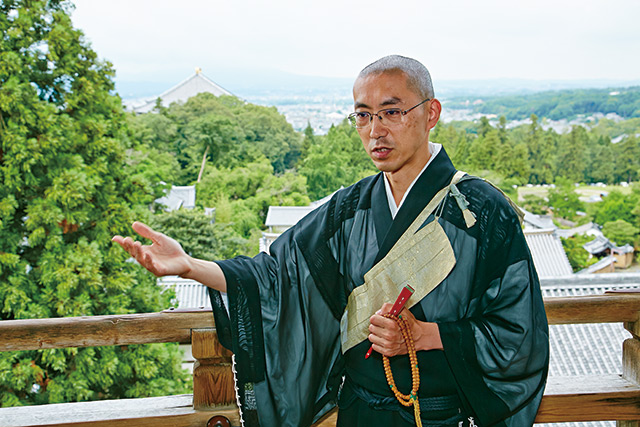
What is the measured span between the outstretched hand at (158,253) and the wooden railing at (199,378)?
0.25 metres

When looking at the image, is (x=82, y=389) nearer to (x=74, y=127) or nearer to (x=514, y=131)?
(x=74, y=127)

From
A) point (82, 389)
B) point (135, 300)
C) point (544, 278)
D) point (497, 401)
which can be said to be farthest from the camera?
point (544, 278)

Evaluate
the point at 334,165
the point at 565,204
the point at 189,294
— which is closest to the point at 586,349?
the point at 189,294

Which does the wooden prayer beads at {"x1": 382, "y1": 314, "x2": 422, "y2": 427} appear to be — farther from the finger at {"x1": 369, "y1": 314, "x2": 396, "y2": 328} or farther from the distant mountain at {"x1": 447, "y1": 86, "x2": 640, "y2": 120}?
the distant mountain at {"x1": 447, "y1": 86, "x2": 640, "y2": 120}

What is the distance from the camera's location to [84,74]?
5.94 meters

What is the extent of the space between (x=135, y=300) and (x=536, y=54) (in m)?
53.0

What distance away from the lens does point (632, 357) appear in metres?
1.56

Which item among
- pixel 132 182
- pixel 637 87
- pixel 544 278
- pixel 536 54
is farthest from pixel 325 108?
pixel 132 182

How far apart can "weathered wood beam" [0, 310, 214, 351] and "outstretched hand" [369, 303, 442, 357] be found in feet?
1.39

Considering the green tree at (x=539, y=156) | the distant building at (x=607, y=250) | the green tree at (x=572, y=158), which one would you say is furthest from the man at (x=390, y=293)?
the green tree at (x=572, y=158)

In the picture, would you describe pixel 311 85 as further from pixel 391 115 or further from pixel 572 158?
pixel 391 115

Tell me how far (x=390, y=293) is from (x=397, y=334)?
0.12 m

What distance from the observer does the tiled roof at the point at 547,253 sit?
1330cm

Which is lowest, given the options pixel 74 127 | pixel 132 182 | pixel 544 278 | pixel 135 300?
pixel 544 278
